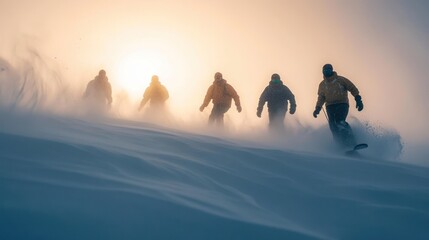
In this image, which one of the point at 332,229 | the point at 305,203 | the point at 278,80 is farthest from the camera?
the point at 278,80

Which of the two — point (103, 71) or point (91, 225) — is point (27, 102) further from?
point (103, 71)

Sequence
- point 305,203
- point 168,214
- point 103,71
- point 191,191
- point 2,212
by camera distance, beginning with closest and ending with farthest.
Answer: point 2,212 → point 168,214 → point 191,191 → point 305,203 → point 103,71

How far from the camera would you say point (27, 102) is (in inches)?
320

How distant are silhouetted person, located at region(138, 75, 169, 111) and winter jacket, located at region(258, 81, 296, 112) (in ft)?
15.0

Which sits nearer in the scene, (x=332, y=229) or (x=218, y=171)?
(x=332, y=229)

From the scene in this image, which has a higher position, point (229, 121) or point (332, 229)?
→ point (229, 121)

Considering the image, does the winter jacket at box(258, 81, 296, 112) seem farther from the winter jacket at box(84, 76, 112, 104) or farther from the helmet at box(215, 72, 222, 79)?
the winter jacket at box(84, 76, 112, 104)

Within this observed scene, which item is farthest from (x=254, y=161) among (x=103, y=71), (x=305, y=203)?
(x=103, y=71)

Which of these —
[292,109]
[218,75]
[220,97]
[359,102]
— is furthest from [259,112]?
[359,102]

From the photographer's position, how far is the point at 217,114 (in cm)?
1397

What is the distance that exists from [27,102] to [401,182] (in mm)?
6313

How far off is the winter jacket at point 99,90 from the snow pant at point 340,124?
869 centimetres

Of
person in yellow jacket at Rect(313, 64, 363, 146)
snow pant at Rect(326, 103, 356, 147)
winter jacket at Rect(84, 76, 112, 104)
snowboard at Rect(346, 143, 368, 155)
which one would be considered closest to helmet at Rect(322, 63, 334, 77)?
person in yellow jacket at Rect(313, 64, 363, 146)

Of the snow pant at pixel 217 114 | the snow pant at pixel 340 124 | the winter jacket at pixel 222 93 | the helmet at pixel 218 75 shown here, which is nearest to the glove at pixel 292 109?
the winter jacket at pixel 222 93
